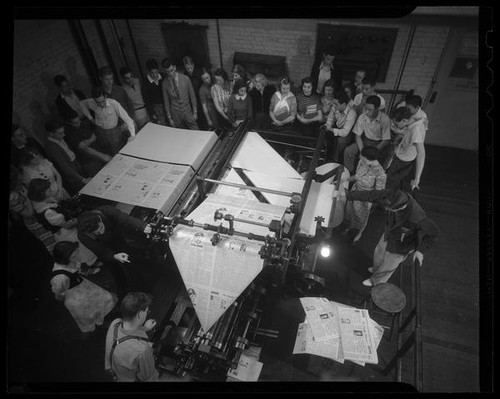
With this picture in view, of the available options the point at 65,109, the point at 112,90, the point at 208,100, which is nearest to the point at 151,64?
the point at 112,90

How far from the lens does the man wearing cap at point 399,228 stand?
145 inches

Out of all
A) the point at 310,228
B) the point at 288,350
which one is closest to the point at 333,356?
the point at 288,350

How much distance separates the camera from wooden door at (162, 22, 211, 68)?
7270 millimetres

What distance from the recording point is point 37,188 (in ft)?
13.6

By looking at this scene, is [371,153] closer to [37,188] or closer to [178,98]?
[178,98]

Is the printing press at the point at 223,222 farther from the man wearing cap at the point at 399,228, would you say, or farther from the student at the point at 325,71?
the student at the point at 325,71

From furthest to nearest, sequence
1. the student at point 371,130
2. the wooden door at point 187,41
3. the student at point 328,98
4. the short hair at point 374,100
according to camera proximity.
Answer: the wooden door at point 187,41, the student at point 328,98, the student at point 371,130, the short hair at point 374,100

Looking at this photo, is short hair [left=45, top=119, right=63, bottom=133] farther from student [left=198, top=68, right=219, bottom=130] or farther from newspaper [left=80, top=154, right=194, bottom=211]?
student [left=198, top=68, right=219, bottom=130]

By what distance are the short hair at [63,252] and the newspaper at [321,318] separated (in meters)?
2.78

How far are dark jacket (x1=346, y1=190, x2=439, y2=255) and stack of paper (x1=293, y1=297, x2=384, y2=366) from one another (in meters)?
1.04

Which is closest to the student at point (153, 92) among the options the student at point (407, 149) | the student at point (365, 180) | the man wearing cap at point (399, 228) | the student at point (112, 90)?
the student at point (112, 90)

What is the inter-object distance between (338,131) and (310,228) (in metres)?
2.63

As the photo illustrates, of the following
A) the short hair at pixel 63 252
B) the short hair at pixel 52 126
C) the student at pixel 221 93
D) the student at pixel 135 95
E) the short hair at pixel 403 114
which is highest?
the student at pixel 221 93

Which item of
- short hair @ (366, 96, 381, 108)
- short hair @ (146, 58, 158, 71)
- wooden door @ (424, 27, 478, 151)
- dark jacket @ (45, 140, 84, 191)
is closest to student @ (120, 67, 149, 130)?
short hair @ (146, 58, 158, 71)
